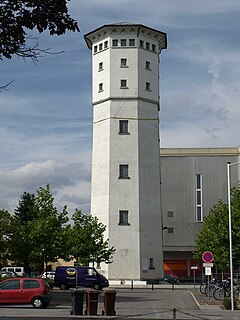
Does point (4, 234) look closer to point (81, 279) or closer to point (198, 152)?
point (81, 279)

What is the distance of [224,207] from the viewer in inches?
2124

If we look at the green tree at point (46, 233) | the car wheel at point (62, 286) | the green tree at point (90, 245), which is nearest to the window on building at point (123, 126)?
the green tree at point (90, 245)

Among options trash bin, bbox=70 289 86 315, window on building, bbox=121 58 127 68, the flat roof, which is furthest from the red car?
the flat roof

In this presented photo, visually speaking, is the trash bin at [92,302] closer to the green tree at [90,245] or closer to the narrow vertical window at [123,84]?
the green tree at [90,245]

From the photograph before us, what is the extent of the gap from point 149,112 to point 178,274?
33.6 meters

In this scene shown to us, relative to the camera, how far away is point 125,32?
2623 inches

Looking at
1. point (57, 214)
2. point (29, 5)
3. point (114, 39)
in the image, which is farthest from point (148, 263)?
point (29, 5)

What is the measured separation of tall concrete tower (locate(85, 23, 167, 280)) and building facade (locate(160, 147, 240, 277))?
23.9 meters

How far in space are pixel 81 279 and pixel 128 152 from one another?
15651mm

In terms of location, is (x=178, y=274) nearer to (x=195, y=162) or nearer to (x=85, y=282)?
(x=195, y=162)

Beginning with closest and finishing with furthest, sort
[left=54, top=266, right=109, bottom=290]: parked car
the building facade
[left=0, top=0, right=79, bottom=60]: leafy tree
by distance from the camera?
[left=0, top=0, right=79, bottom=60]: leafy tree < [left=54, top=266, right=109, bottom=290]: parked car < the building facade

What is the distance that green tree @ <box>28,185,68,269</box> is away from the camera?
45.5 meters

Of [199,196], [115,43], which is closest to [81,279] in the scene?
[115,43]

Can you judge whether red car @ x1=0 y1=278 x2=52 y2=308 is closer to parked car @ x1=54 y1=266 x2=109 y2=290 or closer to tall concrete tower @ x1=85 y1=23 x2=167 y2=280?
parked car @ x1=54 y1=266 x2=109 y2=290
